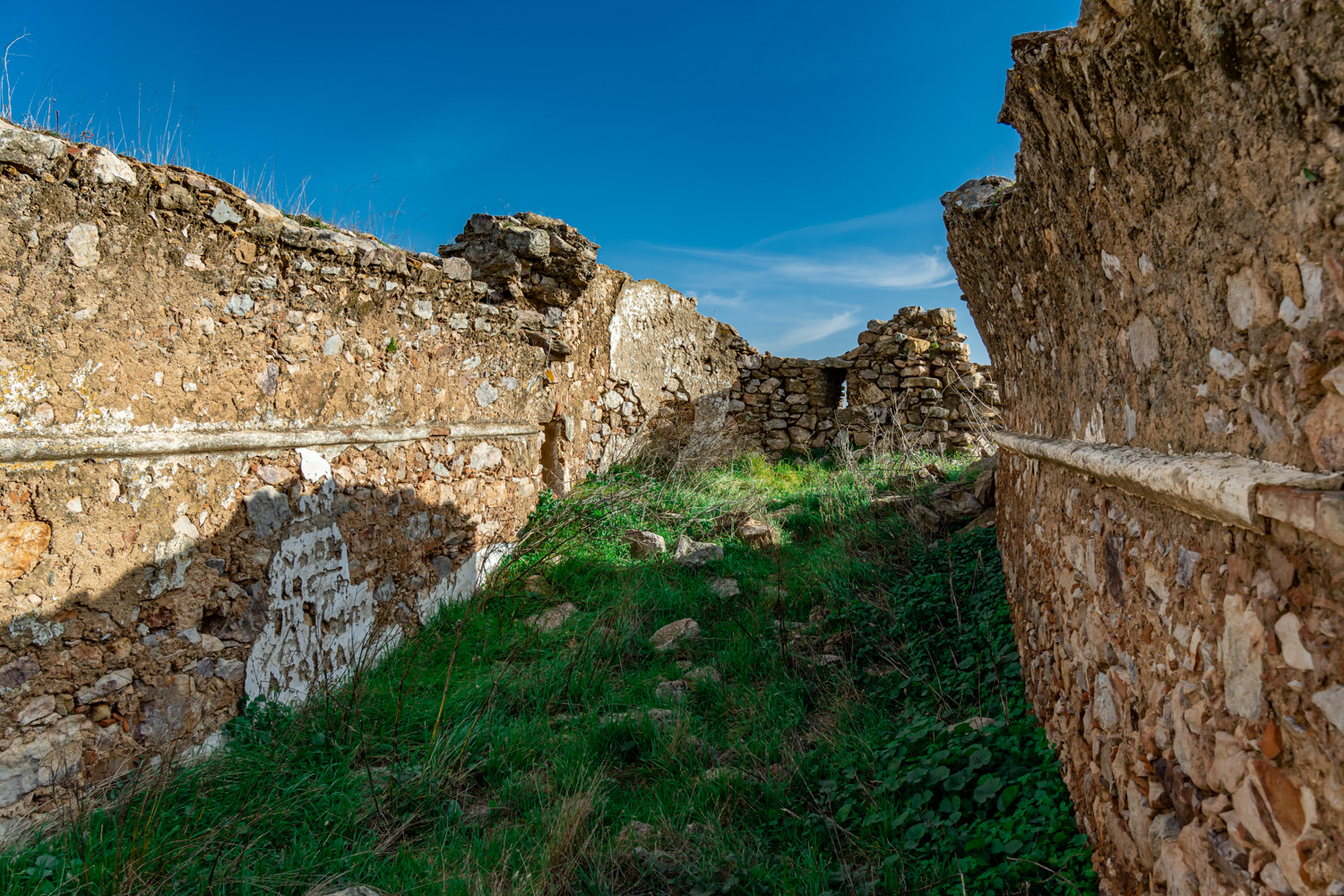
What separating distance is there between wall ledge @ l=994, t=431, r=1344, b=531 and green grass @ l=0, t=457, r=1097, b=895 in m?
1.13

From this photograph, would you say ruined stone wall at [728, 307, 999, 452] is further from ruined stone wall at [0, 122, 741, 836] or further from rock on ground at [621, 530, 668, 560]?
ruined stone wall at [0, 122, 741, 836]

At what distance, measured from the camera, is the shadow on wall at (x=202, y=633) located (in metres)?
2.71

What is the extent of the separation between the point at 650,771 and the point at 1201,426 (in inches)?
96.6

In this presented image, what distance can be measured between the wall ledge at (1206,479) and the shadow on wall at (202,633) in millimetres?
3617

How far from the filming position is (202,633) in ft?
10.7

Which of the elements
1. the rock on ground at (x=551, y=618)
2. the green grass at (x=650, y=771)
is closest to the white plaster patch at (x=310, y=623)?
the green grass at (x=650, y=771)

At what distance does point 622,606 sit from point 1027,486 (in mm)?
2586

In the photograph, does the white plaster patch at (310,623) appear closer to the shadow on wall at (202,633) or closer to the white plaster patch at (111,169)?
the shadow on wall at (202,633)

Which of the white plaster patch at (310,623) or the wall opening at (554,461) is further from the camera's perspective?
the wall opening at (554,461)

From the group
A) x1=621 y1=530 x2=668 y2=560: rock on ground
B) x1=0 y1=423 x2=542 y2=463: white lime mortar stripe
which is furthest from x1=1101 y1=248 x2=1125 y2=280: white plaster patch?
x1=621 y1=530 x2=668 y2=560: rock on ground

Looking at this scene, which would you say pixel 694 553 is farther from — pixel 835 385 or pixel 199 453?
pixel 835 385

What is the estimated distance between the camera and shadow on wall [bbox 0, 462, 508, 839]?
2711 mm

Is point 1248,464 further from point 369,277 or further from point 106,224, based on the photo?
point 369,277

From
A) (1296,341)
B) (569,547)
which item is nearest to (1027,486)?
(1296,341)
